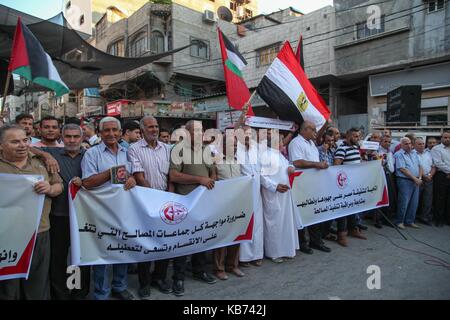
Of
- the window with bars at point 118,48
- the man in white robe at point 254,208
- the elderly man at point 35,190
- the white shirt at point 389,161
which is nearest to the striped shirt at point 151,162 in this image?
the elderly man at point 35,190

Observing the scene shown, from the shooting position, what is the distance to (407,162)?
19.4 feet

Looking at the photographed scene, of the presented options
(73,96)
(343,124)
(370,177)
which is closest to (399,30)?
(343,124)

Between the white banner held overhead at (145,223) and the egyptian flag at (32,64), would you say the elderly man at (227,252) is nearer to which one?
the white banner held overhead at (145,223)

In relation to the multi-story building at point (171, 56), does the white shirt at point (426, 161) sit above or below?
below

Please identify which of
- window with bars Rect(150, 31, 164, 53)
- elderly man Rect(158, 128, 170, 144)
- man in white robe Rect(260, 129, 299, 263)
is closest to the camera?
man in white robe Rect(260, 129, 299, 263)

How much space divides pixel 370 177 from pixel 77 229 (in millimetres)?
4679

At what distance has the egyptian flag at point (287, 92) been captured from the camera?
4984mm

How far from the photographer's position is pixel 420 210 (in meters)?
6.39

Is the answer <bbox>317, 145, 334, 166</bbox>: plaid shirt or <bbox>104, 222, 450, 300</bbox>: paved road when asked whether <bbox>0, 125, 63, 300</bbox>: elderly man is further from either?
<bbox>317, 145, 334, 166</bbox>: plaid shirt

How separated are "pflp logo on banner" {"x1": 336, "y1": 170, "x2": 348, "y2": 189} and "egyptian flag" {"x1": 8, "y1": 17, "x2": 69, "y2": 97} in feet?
13.2

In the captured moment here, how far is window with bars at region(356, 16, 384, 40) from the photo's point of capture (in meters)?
15.2

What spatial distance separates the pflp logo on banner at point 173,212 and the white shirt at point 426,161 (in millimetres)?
5221

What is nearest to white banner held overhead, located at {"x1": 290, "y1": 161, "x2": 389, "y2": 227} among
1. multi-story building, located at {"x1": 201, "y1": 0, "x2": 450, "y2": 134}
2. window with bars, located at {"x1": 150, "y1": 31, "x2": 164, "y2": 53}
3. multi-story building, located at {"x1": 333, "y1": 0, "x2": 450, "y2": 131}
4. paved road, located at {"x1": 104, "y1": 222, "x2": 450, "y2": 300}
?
paved road, located at {"x1": 104, "y1": 222, "x2": 450, "y2": 300}
